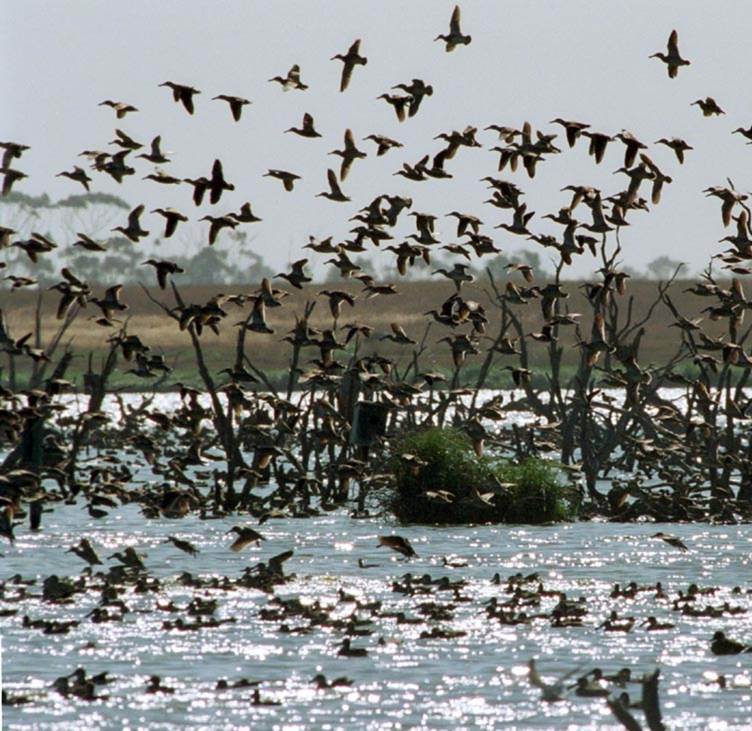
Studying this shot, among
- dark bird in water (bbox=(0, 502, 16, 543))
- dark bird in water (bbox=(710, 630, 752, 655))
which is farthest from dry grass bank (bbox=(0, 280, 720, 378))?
dark bird in water (bbox=(710, 630, 752, 655))

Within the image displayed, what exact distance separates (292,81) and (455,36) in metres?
2.18

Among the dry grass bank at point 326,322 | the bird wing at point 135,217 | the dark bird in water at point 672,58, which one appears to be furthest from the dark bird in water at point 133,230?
the dry grass bank at point 326,322

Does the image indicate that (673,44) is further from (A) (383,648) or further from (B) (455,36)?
(A) (383,648)

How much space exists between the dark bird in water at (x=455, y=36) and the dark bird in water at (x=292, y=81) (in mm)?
1850

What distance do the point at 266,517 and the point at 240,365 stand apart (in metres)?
2.31

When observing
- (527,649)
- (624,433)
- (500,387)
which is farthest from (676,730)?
(500,387)

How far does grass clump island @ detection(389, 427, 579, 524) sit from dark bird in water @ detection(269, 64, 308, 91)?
5.21m

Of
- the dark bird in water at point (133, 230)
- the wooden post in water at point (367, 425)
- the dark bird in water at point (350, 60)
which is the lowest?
the wooden post in water at point (367, 425)

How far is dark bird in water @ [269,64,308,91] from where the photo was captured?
23.0m

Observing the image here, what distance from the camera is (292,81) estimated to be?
23.4 meters

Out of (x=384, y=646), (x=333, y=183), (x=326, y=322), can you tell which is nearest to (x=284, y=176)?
(x=333, y=183)

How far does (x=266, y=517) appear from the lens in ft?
81.8

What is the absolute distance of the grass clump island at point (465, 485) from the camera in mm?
25109

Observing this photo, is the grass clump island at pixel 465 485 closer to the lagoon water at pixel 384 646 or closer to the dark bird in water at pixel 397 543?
the lagoon water at pixel 384 646
